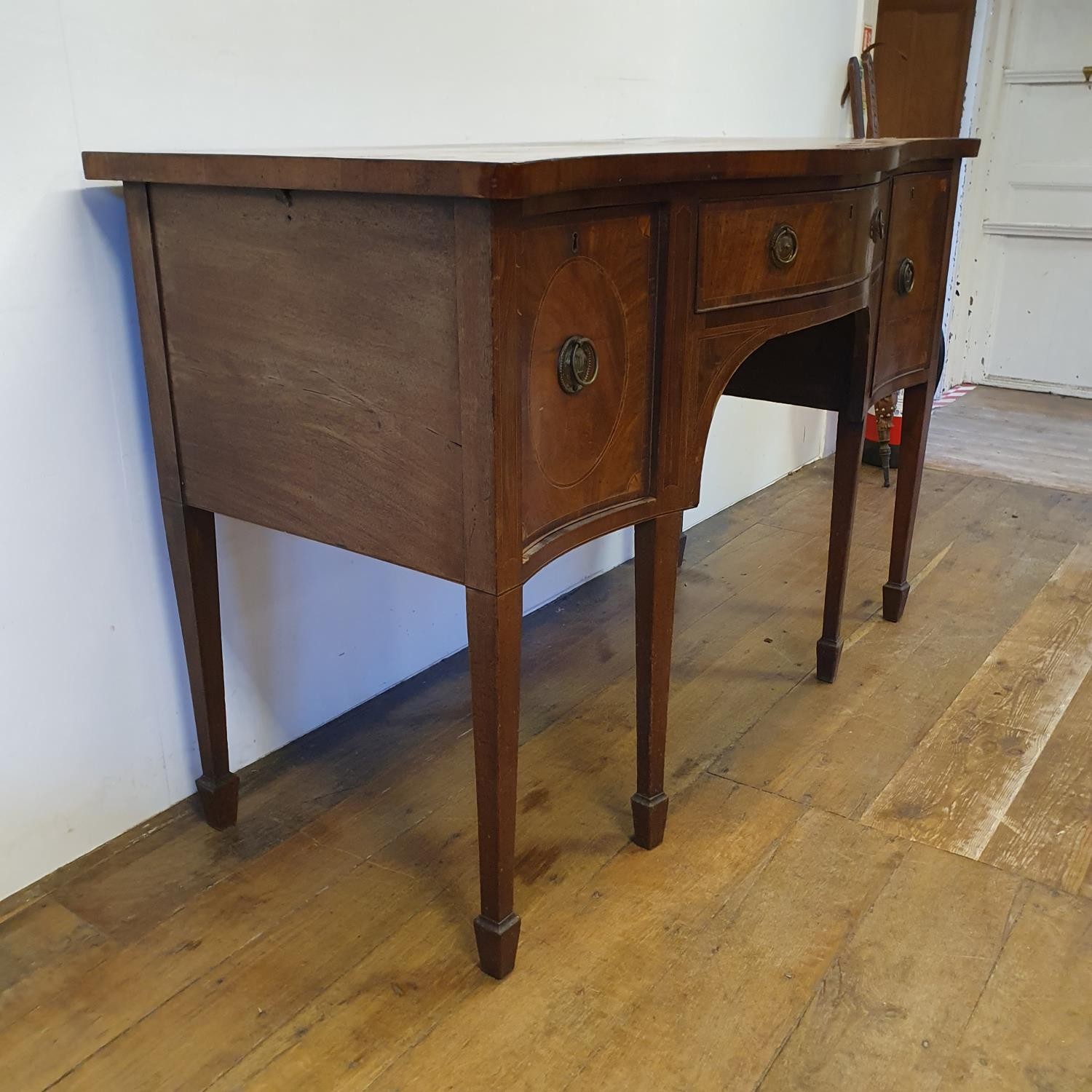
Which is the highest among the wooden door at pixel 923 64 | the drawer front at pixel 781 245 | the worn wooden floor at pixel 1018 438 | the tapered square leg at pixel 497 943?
the wooden door at pixel 923 64

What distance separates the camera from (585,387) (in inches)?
41.2

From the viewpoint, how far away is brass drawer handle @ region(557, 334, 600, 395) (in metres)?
1.00

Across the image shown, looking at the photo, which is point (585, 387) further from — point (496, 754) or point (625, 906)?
point (625, 906)

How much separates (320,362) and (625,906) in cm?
72

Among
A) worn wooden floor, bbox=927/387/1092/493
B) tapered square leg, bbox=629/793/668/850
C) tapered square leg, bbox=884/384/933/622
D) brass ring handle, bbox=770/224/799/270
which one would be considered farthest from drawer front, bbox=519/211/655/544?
worn wooden floor, bbox=927/387/1092/493

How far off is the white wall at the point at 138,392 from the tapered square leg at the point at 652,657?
0.55 meters

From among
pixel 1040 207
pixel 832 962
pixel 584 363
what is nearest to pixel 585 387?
pixel 584 363

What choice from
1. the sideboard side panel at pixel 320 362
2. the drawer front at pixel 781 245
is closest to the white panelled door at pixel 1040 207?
the drawer front at pixel 781 245

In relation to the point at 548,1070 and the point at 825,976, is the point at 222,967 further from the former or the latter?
the point at 825,976

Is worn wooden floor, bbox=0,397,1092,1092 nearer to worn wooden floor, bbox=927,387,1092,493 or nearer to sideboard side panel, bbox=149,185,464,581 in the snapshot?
sideboard side panel, bbox=149,185,464,581

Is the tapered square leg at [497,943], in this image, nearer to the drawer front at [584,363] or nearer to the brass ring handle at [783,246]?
the drawer front at [584,363]

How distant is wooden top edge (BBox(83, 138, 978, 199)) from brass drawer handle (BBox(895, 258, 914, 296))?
0.42 metres

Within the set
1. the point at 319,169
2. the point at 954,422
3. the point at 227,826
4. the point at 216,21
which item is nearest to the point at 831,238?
the point at 319,169

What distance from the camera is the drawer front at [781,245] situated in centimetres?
113
